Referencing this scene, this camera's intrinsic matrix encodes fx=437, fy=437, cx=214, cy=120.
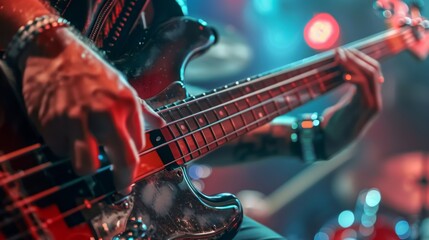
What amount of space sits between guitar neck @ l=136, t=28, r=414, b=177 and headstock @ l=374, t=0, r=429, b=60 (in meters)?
0.53

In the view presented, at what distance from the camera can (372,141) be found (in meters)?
3.61

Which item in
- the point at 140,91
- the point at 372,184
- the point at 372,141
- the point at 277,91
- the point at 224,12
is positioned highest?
the point at 140,91

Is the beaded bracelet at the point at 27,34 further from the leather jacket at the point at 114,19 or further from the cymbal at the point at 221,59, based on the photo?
the cymbal at the point at 221,59

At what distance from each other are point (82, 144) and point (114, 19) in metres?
0.41

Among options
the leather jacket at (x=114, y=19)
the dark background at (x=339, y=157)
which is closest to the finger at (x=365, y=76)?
the leather jacket at (x=114, y=19)

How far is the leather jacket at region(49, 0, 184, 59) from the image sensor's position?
83cm

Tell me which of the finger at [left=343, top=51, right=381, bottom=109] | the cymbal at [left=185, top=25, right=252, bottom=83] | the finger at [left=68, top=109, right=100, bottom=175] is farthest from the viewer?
A: the cymbal at [left=185, top=25, right=252, bottom=83]

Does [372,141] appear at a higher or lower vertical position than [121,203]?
lower

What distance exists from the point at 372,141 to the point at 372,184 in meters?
0.35

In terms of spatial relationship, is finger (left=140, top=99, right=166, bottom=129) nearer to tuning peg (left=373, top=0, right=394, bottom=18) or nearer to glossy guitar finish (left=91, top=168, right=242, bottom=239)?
glossy guitar finish (left=91, top=168, right=242, bottom=239)

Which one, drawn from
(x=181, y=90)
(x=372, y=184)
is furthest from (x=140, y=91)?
(x=372, y=184)

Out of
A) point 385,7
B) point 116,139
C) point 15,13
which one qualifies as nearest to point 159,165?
point 116,139

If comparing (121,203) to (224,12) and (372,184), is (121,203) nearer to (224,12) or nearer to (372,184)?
(224,12)

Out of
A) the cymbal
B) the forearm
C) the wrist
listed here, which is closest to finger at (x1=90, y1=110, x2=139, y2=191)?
the wrist
